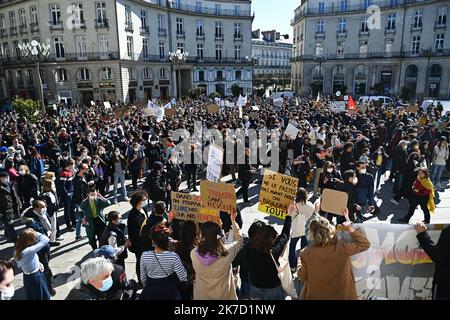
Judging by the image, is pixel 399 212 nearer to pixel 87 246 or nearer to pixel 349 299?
pixel 349 299

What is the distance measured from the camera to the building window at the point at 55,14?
39281 mm

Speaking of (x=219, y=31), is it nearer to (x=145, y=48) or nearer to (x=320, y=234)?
(x=145, y=48)

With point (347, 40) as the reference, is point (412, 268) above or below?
below

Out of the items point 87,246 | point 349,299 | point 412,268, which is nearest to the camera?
point 349,299

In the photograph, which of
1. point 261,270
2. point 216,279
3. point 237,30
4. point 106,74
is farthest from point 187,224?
point 237,30

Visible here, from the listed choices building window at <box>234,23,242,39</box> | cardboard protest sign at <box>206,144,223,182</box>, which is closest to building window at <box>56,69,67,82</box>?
building window at <box>234,23,242,39</box>

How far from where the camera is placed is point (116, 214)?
5.32 metres

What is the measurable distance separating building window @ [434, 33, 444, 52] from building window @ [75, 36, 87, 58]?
1731 inches

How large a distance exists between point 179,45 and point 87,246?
48.0 metres

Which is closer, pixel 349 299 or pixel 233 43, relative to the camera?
pixel 349 299

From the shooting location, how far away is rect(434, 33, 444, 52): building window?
44.9 metres

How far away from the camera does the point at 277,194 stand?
5723 mm
